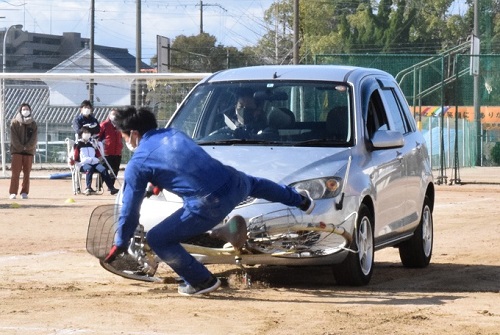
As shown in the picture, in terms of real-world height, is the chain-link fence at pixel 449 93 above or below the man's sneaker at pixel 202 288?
above

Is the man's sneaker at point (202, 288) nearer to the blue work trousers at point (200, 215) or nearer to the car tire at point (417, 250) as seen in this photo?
the blue work trousers at point (200, 215)

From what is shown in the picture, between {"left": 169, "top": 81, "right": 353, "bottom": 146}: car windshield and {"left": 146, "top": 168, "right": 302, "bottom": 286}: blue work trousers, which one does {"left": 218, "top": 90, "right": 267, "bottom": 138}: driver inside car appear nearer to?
{"left": 169, "top": 81, "right": 353, "bottom": 146}: car windshield

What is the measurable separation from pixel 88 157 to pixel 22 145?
1423 millimetres

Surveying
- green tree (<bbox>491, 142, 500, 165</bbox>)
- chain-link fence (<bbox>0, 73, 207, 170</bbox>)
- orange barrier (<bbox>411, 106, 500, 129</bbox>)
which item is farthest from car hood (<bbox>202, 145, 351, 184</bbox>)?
green tree (<bbox>491, 142, 500, 165</bbox>)

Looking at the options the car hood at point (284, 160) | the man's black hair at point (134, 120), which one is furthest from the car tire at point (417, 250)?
the man's black hair at point (134, 120)

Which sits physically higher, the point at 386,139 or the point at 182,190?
the point at 386,139

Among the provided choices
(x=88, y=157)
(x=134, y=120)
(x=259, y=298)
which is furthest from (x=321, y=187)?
(x=88, y=157)

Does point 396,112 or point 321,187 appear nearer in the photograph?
point 321,187

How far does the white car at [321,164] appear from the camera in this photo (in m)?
10.2

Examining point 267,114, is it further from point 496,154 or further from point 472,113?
point 496,154

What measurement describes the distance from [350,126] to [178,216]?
2301 mm

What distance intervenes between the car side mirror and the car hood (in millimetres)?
368

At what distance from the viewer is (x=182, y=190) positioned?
9.58 m

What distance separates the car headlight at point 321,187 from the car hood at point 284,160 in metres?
0.04
